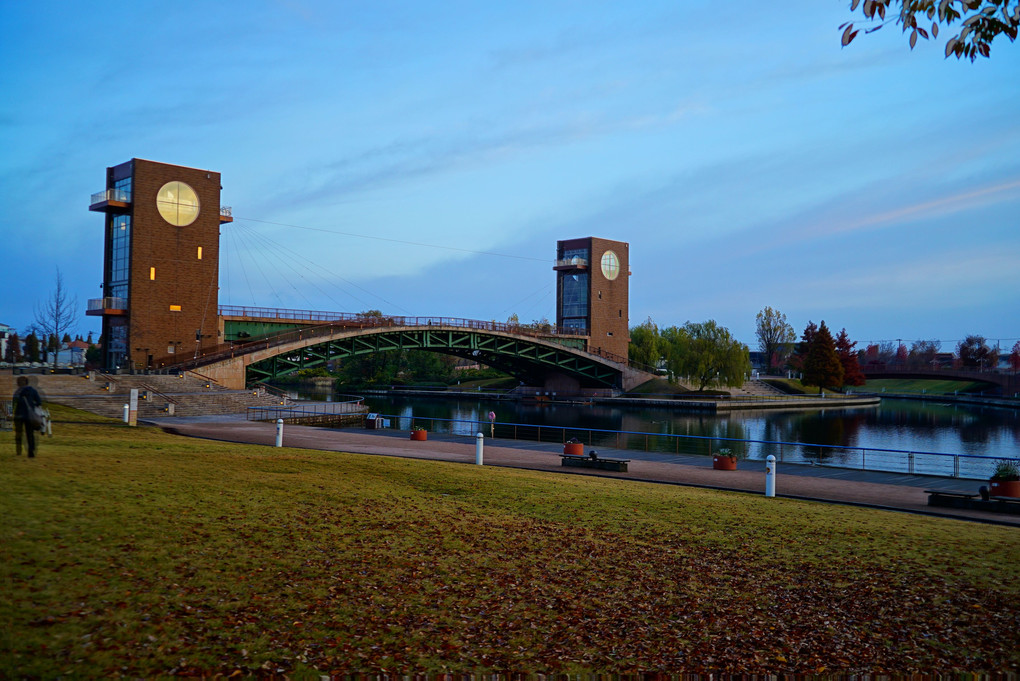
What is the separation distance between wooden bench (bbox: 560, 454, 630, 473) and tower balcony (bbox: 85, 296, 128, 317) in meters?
53.9

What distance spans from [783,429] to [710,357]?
3025 centimetres

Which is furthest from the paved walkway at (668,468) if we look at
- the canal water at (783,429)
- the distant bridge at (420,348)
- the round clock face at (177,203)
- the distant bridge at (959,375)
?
the distant bridge at (959,375)

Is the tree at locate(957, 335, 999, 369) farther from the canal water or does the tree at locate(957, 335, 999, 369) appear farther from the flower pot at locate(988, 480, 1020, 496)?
the flower pot at locate(988, 480, 1020, 496)

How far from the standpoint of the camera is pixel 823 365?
10344 cm

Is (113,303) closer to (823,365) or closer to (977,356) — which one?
(823,365)

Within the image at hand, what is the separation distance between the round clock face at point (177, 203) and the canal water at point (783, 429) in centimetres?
2594

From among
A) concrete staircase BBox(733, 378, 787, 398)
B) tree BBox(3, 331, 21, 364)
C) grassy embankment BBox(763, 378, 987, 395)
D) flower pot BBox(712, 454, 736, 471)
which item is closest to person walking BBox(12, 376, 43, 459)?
flower pot BBox(712, 454, 736, 471)

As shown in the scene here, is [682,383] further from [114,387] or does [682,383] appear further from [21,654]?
[21,654]

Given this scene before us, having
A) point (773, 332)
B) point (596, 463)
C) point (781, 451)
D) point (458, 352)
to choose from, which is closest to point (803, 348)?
point (773, 332)

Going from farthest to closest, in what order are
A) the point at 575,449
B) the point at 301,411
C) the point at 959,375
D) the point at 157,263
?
1. the point at 959,375
2. the point at 157,263
3. the point at 301,411
4. the point at 575,449

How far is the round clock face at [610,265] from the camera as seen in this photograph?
116 metres

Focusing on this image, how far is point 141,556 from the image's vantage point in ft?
27.1

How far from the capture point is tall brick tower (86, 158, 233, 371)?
63.6 meters

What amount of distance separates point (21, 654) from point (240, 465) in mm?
11268
